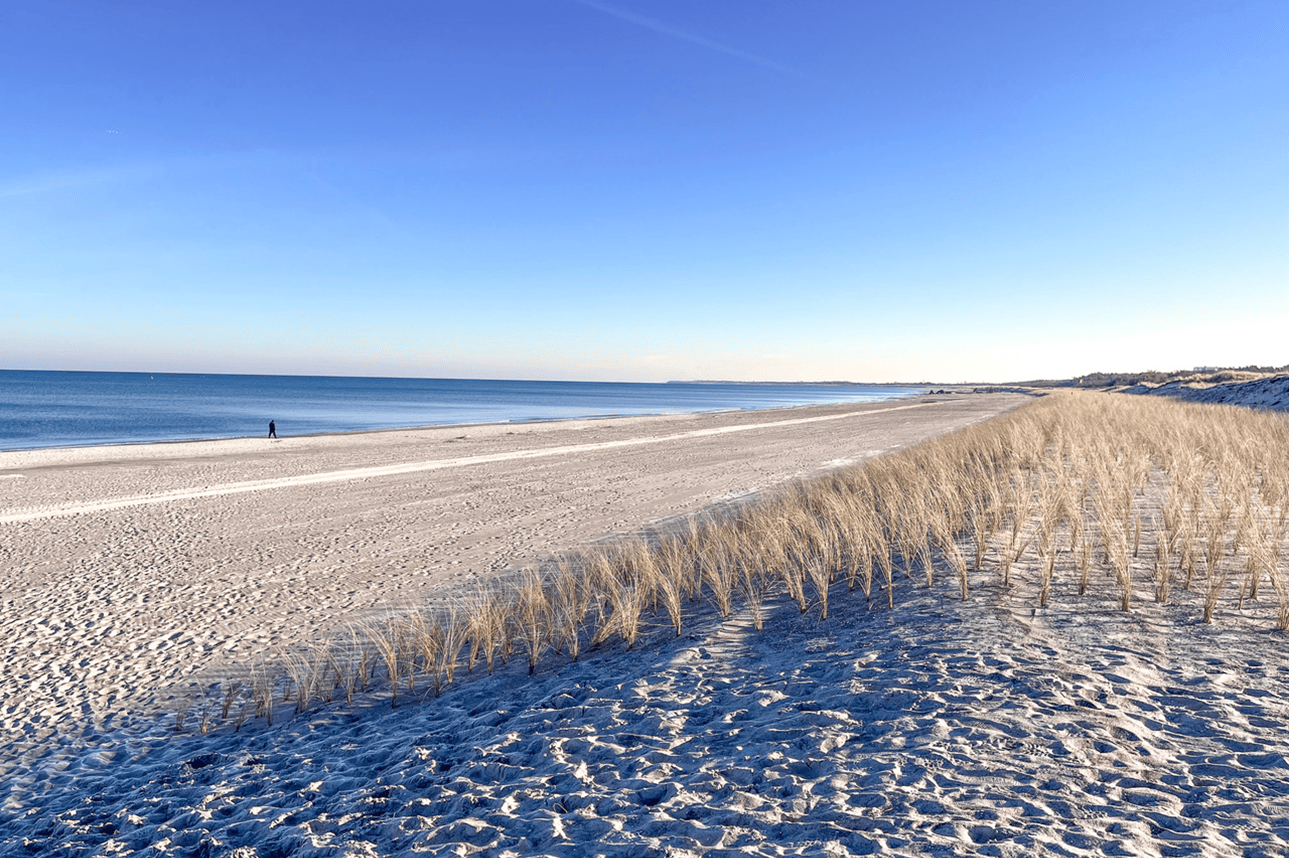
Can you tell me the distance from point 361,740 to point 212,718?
1.50 m

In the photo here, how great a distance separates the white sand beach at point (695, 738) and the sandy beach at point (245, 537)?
58 millimetres

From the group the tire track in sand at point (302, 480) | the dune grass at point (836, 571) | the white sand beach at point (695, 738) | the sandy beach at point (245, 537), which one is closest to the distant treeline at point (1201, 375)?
the sandy beach at point (245, 537)

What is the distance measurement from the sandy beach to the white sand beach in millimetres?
58

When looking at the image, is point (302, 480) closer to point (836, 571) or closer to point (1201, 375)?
point (836, 571)

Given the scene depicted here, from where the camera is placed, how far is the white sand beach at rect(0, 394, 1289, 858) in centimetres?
289

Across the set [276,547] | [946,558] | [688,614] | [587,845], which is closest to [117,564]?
[276,547]

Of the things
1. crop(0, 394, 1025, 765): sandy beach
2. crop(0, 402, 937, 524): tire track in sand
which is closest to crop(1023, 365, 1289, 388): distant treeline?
crop(0, 394, 1025, 765): sandy beach

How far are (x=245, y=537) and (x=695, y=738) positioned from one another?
949cm

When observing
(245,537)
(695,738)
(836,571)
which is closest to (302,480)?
(245,537)

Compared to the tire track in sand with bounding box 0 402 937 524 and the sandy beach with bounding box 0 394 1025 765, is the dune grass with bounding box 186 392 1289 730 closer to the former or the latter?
the sandy beach with bounding box 0 394 1025 765

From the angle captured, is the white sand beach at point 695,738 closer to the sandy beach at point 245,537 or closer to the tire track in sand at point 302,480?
the sandy beach at point 245,537

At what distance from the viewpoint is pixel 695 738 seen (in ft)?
12.4

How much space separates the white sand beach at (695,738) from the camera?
289 centimetres

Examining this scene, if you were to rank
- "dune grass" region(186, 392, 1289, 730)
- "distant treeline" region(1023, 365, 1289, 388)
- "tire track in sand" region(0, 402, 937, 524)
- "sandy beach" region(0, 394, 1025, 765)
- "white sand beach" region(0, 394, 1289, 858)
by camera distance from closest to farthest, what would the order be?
1. "white sand beach" region(0, 394, 1289, 858)
2. "dune grass" region(186, 392, 1289, 730)
3. "sandy beach" region(0, 394, 1025, 765)
4. "tire track in sand" region(0, 402, 937, 524)
5. "distant treeline" region(1023, 365, 1289, 388)
